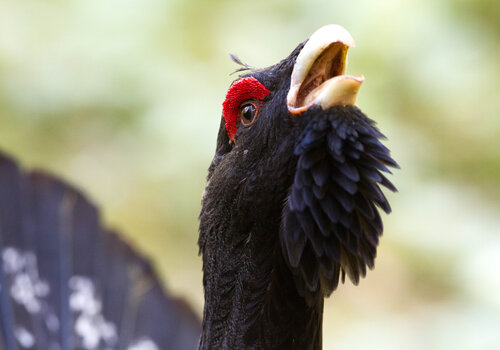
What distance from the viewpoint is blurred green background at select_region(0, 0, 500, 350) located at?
12.7 feet

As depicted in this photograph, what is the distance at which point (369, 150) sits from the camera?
5.22ft

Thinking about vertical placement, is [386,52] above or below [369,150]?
above

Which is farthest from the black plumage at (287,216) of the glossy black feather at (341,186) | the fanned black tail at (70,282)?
the fanned black tail at (70,282)

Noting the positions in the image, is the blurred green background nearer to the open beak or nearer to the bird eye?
the bird eye

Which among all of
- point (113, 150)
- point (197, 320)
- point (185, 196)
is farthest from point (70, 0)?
point (197, 320)

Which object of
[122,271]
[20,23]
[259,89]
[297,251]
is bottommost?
[297,251]

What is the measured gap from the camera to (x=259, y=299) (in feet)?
5.66

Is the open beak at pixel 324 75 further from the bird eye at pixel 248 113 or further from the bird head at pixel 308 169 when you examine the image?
the bird eye at pixel 248 113

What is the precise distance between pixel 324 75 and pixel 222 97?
2.27 meters

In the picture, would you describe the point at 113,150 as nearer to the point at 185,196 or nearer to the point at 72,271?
the point at 185,196

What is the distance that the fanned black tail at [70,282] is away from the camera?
2898mm

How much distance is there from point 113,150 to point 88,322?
1.76 metres

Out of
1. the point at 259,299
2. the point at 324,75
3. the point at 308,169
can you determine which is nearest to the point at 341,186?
the point at 308,169

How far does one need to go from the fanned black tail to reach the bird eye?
4.74 feet
